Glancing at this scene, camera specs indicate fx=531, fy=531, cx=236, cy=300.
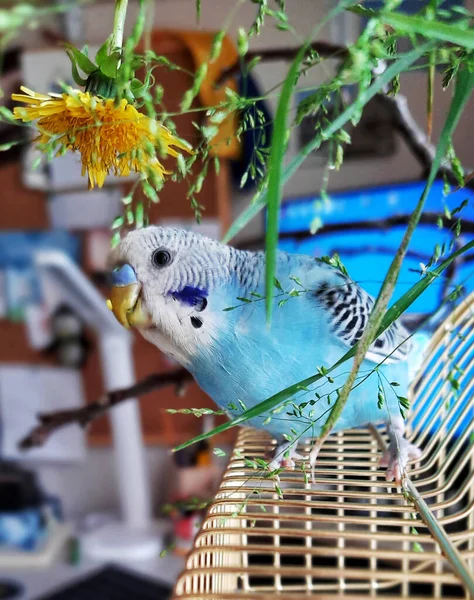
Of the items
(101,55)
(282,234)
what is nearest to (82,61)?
(101,55)

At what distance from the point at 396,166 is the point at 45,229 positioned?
930mm

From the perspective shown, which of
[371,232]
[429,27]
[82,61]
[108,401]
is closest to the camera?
[429,27]

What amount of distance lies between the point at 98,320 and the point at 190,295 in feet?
2.69

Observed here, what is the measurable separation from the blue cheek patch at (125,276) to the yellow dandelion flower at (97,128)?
0.08 m

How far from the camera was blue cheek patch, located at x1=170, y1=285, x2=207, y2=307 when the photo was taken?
0.38 meters

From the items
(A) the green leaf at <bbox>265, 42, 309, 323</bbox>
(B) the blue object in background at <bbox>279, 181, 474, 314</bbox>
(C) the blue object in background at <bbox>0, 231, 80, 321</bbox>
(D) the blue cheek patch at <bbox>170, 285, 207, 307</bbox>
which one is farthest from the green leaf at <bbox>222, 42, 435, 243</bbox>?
(C) the blue object in background at <bbox>0, 231, 80, 321</bbox>

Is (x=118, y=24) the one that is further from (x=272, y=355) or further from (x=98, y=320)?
(x=98, y=320)

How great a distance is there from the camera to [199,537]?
0.31m

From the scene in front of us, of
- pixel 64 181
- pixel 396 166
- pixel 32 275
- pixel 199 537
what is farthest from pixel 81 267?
pixel 199 537

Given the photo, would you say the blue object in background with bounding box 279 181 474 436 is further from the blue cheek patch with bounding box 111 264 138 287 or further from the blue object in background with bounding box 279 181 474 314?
the blue cheek patch with bounding box 111 264 138 287

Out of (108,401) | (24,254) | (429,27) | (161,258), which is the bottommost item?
(108,401)

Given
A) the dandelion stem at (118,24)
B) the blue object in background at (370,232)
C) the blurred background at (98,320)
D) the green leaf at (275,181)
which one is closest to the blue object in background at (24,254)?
the blurred background at (98,320)

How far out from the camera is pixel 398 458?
0.37 metres

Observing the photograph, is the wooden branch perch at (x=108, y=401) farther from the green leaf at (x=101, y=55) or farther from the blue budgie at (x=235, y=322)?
the green leaf at (x=101, y=55)
